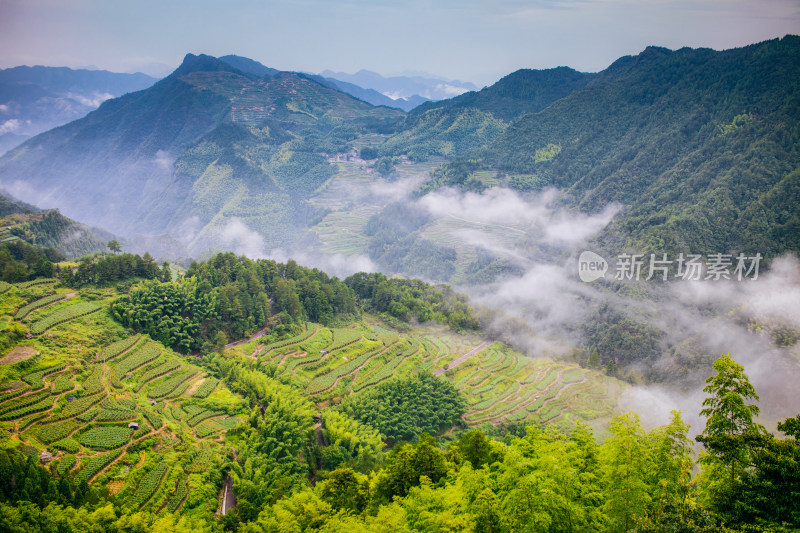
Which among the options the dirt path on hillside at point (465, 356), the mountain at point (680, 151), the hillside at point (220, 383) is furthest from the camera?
the mountain at point (680, 151)

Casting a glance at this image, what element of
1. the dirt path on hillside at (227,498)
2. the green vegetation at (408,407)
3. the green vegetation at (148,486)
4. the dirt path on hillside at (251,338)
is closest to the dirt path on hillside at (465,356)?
the green vegetation at (408,407)

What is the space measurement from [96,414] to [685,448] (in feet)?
128

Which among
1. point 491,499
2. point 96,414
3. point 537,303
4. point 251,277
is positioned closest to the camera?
point 491,499

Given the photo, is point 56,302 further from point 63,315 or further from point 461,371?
point 461,371

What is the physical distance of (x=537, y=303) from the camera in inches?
4368

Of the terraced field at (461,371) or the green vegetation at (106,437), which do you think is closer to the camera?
the green vegetation at (106,437)

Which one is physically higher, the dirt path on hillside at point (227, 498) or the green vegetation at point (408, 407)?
the green vegetation at point (408, 407)

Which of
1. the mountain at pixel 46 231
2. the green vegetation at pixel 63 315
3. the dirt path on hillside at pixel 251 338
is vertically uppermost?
the mountain at pixel 46 231

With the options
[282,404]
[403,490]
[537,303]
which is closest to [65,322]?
[282,404]

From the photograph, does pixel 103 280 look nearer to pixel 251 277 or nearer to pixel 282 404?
pixel 251 277

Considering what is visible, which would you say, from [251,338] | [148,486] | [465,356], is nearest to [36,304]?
[251,338]

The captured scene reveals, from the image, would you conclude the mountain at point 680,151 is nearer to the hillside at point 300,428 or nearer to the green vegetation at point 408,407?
the hillside at point 300,428

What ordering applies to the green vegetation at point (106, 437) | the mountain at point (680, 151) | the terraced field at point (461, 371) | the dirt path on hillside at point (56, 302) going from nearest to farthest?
the green vegetation at point (106, 437), the dirt path on hillside at point (56, 302), the terraced field at point (461, 371), the mountain at point (680, 151)

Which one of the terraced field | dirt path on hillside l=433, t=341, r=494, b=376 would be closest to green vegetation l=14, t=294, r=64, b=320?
the terraced field
